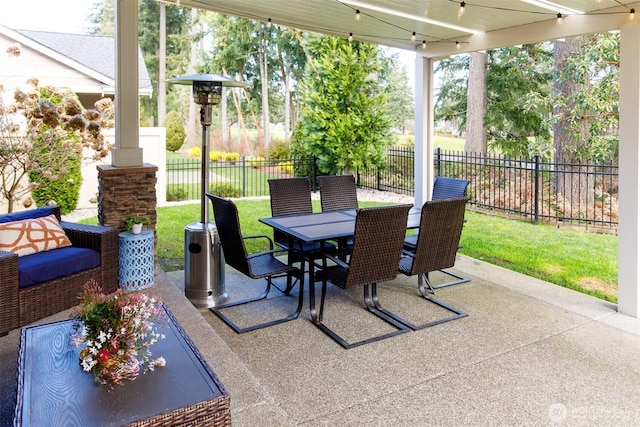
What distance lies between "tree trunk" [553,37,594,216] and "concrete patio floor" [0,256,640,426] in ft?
17.1

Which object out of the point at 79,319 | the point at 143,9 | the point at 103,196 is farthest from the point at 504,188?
the point at 143,9

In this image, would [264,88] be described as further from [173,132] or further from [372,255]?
[372,255]

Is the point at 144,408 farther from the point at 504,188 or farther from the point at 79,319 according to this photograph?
the point at 504,188

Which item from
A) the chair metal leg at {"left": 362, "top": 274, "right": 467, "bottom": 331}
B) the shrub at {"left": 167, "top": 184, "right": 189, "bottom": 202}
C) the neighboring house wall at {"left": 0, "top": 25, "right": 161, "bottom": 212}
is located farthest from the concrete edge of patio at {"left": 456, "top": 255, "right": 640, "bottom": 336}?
the shrub at {"left": 167, "top": 184, "right": 189, "bottom": 202}

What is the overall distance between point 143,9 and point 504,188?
51.1ft

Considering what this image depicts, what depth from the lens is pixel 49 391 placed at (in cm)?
184

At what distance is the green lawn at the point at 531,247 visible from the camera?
547 centimetres

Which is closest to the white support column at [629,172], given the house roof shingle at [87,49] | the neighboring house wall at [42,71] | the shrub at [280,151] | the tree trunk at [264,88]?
the house roof shingle at [87,49]

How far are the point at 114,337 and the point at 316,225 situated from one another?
2.60 m

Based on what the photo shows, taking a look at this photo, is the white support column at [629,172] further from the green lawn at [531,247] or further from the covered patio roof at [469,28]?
the green lawn at [531,247]

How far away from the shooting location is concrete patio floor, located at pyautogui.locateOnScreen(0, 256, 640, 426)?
261cm

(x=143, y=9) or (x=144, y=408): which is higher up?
(x=143, y=9)

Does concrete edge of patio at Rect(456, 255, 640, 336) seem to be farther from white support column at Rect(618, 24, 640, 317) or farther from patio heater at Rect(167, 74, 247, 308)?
patio heater at Rect(167, 74, 247, 308)

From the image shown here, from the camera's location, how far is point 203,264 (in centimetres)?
424
